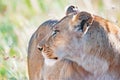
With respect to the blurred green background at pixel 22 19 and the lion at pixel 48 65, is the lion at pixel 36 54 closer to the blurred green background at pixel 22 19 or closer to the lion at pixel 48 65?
the lion at pixel 48 65

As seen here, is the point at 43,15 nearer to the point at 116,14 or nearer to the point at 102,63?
the point at 116,14

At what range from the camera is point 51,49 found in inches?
143

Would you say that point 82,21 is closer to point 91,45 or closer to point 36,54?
point 91,45

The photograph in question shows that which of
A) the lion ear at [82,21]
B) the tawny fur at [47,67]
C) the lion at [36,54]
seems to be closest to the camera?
the lion ear at [82,21]

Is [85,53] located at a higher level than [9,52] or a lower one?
higher

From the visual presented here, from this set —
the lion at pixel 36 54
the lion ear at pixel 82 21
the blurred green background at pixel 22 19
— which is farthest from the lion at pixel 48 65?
the blurred green background at pixel 22 19

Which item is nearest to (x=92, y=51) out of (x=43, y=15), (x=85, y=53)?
(x=85, y=53)

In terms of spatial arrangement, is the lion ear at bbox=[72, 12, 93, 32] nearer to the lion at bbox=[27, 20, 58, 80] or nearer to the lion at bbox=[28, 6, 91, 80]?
the lion at bbox=[28, 6, 91, 80]

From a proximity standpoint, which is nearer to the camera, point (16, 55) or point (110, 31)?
point (110, 31)

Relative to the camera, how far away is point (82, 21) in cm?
351

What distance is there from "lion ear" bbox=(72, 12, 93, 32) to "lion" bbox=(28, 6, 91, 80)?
26cm

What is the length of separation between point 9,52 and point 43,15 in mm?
659

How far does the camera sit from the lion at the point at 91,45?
350cm

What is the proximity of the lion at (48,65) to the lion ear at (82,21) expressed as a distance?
26 cm
